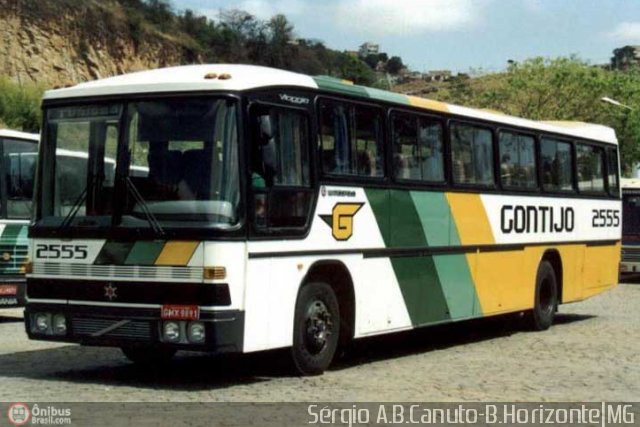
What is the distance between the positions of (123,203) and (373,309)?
10.8 ft

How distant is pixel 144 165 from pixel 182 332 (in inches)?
61.7

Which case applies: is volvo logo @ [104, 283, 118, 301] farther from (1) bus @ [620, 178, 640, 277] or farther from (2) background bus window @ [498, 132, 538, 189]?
(1) bus @ [620, 178, 640, 277]

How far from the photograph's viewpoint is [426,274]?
1455 cm

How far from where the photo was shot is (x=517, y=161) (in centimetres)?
1750

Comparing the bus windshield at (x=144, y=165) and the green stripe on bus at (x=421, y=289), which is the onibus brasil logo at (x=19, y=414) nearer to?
the bus windshield at (x=144, y=165)

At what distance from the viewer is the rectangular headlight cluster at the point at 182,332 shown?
1088 cm

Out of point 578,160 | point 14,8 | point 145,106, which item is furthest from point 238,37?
point 145,106

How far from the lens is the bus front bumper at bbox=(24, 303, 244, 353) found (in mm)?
10852

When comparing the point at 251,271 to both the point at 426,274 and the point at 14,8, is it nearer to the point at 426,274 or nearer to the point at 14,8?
the point at 426,274

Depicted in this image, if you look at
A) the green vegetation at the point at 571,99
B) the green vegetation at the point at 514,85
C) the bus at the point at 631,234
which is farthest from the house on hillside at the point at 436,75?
the bus at the point at 631,234

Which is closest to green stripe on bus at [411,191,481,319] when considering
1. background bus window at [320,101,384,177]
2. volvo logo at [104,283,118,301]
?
background bus window at [320,101,384,177]

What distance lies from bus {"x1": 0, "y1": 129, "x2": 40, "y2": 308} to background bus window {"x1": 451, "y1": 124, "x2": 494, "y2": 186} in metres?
7.18

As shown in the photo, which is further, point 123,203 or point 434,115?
point 434,115

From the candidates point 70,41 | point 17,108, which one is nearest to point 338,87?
point 17,108
